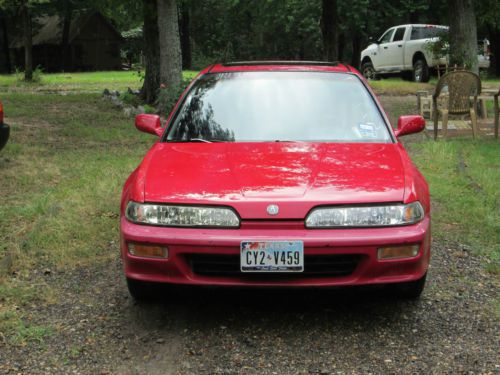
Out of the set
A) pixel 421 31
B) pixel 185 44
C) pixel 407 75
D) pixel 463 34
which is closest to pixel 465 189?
pixel 463 34

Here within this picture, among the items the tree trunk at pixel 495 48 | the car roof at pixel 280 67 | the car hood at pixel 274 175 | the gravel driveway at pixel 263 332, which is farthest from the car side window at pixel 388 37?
the car hood at pixel 274 175

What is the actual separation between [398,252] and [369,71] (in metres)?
23.8

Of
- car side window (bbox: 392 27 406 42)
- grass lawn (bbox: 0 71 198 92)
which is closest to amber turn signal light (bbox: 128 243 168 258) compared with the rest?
grass lawn (bbox: 0 71 198 92)

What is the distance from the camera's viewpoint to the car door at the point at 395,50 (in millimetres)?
24297

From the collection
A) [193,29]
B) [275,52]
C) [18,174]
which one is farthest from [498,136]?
[193,29]

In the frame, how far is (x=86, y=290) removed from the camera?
4719mm

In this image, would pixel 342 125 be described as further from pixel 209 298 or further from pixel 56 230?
pixel 56 230

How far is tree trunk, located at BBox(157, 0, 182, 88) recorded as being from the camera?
12.8 metres

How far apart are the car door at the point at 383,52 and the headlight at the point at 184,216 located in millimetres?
22280

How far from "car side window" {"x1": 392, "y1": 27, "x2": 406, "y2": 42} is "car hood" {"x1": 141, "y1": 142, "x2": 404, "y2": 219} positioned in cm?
2066

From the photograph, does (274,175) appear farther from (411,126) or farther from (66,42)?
(66,42)

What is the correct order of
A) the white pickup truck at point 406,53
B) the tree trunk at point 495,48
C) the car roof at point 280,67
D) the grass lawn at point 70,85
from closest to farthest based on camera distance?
the car roof at point 280,67 → the white pickup truck at point 406,53 → the grass lawn at point 70,85 → the tree trunk at point 495,48

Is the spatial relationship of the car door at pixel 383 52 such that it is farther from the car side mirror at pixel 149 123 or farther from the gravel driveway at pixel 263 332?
the gravel driveway at pixel 263 332

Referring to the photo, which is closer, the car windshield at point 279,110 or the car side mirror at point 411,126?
the car windshield at point 279,110
